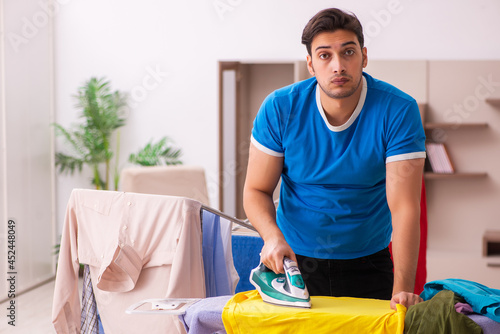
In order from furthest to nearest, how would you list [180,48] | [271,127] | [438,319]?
[180,48]
[271,127]
[438,319]

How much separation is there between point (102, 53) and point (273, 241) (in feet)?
13.4

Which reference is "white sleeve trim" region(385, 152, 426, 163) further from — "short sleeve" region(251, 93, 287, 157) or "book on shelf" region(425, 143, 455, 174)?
"book on shelf" region(425, 143, 455, 174)

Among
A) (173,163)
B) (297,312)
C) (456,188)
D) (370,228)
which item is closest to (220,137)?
(173,163)

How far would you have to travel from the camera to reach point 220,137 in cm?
459

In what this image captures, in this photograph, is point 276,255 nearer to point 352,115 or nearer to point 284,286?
point 284,286

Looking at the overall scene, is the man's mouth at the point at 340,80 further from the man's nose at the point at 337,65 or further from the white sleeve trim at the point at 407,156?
the white sleeve trim at the point at 407,156

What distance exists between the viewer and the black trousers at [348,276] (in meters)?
1.79

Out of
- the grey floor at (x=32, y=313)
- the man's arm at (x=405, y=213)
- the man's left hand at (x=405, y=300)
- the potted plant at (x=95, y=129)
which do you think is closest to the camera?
the man's left hand at (x=405, y=300)

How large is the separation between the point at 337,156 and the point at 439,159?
9.60 feet

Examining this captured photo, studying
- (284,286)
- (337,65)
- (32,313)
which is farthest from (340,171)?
(32,313)

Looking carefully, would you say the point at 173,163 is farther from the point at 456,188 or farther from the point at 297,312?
the point at 297,312

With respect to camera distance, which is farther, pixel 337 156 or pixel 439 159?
pixel 439 159

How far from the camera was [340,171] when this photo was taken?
1.66 meters

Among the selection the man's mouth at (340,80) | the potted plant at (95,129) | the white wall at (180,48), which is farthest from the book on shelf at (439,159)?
the man's mouth at (340,80)
